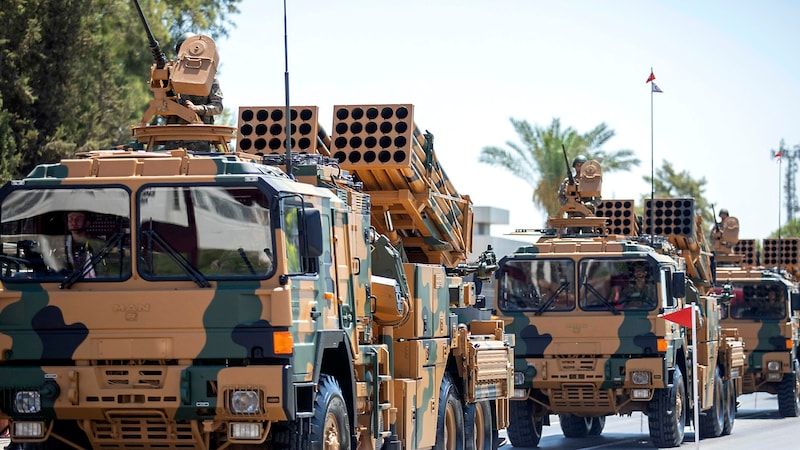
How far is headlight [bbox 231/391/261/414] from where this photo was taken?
1088cm

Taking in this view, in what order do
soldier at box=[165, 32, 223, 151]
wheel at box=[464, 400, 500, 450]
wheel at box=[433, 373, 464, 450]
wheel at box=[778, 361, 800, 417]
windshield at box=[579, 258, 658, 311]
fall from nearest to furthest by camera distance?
soldier at box=[165, 32, 223, 151], wheel at box=[433, 373, 464, 450], wheel at box=[464, 400, 500, 450], windshield at box=[579, 258, 658, 311], wheel at box=[778, 361, 800, 417]

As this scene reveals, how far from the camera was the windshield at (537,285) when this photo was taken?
65.6 feet

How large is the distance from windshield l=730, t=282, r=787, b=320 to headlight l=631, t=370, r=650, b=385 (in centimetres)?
1016

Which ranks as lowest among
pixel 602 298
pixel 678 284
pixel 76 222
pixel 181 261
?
pixel 602 298

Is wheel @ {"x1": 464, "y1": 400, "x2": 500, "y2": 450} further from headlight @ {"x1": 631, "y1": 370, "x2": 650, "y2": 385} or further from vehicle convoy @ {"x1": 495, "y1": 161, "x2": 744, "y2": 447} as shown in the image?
headlight @ {"x1": 631, "y1": 370, "x2": 650, "y2": 385}

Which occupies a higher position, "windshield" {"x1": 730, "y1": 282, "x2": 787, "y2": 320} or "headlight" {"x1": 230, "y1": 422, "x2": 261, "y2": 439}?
"headlight" {"x1": 230, "y1": 422, "x2": 261, "y2": 439}

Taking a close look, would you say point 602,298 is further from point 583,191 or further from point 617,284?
point 583,191

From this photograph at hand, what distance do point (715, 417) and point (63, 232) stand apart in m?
14.9

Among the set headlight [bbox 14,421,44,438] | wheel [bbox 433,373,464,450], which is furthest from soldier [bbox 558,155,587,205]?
headlight [bbox 14,421,44,438]

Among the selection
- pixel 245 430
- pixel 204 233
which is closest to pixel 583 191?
pixel 204 233

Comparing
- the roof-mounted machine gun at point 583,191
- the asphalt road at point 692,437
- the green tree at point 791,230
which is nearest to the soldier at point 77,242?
the asphalt road at point 692,437

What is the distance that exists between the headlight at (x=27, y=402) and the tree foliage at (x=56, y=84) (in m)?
15.5

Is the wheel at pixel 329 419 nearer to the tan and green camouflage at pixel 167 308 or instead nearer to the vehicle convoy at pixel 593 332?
the tan and green camouflage at pixel 167 308

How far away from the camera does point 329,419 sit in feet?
38.6
